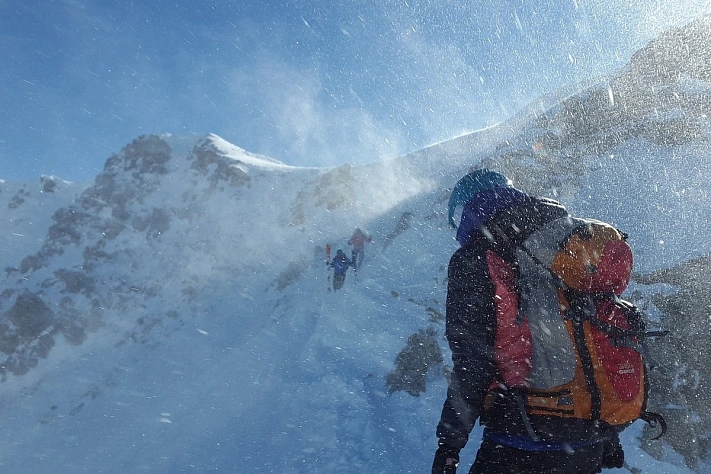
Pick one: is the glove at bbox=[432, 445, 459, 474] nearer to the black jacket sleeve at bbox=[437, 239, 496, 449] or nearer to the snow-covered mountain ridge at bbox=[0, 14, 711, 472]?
the black jacket sleeve at bbox=[437, 239, 496, 449]

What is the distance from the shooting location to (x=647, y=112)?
26.3 metres

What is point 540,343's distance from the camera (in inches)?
70.0

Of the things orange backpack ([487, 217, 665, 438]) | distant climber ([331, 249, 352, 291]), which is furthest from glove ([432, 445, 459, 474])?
distant climber ([331, 249, 352, 291])

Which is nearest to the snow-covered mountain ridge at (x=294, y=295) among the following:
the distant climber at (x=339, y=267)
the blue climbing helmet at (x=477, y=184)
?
the distant climber at (x=339, y=267)

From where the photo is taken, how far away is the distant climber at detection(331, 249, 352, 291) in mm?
18500

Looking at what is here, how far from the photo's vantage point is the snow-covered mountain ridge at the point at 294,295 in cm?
1184

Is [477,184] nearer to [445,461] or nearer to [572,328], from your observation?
[572,328]

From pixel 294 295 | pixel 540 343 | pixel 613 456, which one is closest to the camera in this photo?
pixel 540 343

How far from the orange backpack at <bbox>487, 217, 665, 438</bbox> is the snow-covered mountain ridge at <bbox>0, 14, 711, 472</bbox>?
8224mm

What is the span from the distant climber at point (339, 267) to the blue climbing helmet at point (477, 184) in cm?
1618

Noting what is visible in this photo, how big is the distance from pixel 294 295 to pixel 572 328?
21.8 metres

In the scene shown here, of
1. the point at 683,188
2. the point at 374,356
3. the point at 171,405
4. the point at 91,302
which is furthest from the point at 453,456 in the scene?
the point at 91,302

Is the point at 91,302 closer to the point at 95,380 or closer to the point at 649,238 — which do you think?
the point at 95,380

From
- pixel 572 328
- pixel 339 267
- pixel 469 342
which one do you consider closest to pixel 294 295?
pixel 339 267
